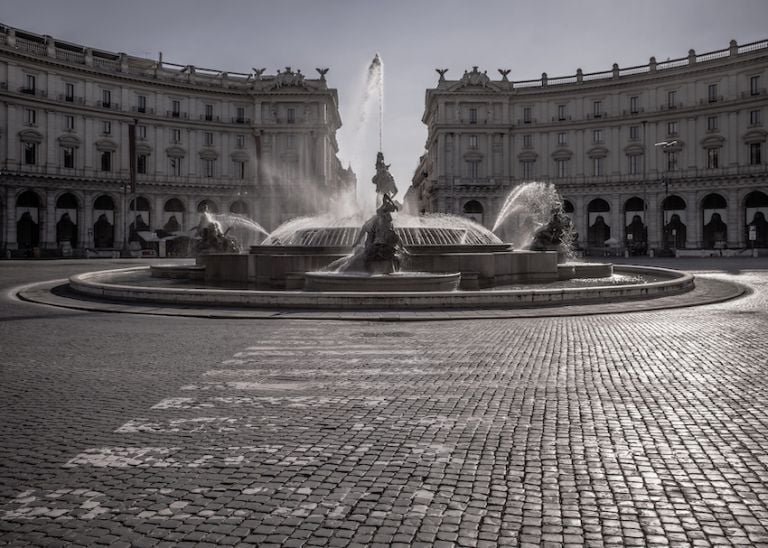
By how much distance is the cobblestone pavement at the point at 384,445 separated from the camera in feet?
12.8

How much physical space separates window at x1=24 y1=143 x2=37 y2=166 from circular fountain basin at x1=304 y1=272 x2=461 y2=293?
59.8 m

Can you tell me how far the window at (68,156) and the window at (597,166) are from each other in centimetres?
5971

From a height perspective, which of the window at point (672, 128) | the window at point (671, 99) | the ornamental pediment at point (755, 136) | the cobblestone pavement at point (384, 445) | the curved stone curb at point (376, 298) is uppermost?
the window at point (671, 99)

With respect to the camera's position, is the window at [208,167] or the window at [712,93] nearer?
the window at [712,93]

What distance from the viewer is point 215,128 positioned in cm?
7850

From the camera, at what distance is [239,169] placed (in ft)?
263

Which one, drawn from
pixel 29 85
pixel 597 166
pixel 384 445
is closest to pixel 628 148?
pixel 597 166

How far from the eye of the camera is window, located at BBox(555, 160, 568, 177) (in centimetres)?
7944

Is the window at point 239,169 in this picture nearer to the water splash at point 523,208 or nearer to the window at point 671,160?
the water splash at point 523,208

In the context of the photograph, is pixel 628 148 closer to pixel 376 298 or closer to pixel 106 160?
pixel 106 160

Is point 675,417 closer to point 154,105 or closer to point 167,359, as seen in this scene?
point 167,359

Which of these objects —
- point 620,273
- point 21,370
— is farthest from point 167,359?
point 620,273

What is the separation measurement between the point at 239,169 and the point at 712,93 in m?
55.4

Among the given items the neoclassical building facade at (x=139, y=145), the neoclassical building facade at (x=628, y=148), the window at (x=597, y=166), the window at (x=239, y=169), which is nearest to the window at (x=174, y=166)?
the neoclassical building facade at (x=139, y=145)
